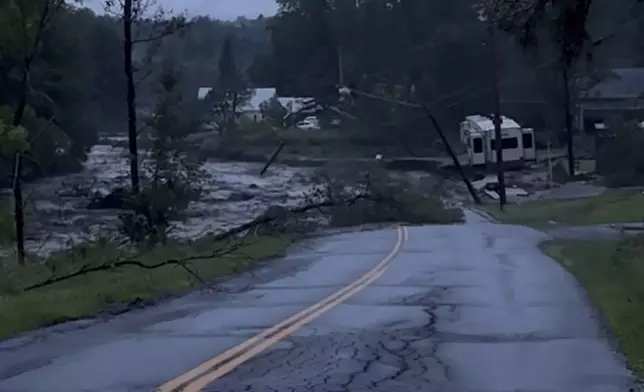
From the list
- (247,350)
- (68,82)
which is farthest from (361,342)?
(68,82)

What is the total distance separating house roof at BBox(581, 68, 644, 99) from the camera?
83375 millimetres

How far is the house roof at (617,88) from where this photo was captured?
8338 centimetres

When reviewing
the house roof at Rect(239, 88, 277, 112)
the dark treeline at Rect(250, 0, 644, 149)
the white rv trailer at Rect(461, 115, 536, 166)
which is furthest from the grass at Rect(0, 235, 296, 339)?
Answer: the house roof at Rect(239, 88, 277, 112)

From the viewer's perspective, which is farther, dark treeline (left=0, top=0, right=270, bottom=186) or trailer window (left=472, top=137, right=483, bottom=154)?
trailer window (left=472, top=137, right=483, bottom=154)

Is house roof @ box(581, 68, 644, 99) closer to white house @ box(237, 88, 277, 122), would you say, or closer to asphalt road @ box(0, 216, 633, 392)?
white house @ box(237, 88, 277, 122)

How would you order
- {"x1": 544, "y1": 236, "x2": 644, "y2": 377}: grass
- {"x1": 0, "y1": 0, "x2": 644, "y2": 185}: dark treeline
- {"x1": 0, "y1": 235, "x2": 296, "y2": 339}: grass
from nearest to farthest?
{"x1": 544, "y1": 236, "x2": 644, "y2": 377}: grass < {"x1": 0, "y1": 235, "x2": 296, "y2": 339}: grass < {"x1": 0, "y1": 0, "x2": 644, "y2": 185}: dark treeline

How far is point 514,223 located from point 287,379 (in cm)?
3699

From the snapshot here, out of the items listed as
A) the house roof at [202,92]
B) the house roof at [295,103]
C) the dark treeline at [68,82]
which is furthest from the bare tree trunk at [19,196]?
the house roof at [202,92]

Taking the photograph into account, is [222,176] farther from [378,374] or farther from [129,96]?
[378,374]

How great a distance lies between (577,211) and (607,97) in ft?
119

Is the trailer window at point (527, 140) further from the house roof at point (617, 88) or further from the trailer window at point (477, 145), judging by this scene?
the house roof at point (617, 88)

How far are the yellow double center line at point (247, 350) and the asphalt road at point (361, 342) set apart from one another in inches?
4.4

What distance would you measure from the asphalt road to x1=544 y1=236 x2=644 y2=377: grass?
0.78ft

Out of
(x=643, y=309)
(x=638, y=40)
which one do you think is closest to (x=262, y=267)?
(x=643, y=309)
